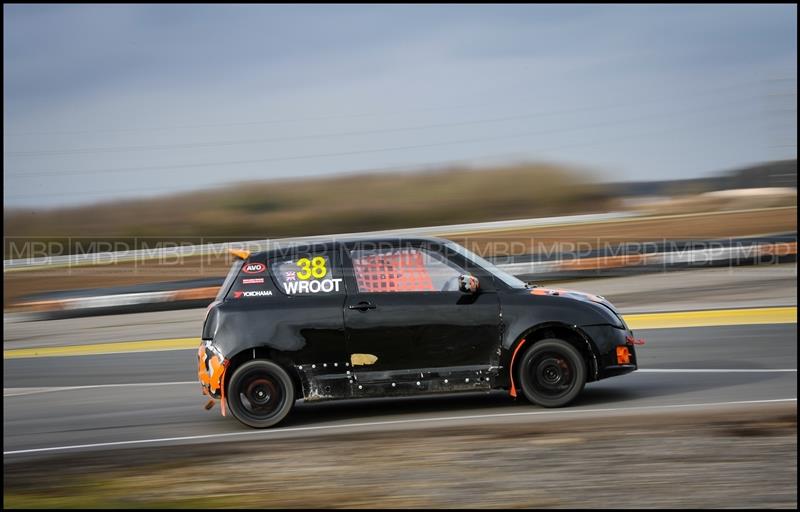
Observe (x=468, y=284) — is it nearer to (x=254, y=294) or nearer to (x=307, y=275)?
(x=307, y=275)

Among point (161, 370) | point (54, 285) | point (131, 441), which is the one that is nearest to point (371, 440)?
point (131, 441)

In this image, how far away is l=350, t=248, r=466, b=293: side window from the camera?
7812mm

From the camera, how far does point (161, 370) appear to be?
11469mm

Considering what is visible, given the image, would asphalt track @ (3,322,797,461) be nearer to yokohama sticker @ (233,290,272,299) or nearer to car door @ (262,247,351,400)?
car door @ (262,247,351,400)

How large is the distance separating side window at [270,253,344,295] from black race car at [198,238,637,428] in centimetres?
4

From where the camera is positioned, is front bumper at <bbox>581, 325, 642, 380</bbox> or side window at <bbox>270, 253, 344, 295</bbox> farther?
side window at <bbox>270, 253, 344, 295</bbox>

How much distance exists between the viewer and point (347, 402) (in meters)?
8.95

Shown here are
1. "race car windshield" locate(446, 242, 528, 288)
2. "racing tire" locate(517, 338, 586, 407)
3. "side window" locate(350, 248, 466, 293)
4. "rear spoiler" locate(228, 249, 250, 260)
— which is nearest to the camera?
"racing tire" locate(517, 338, 586, 407)

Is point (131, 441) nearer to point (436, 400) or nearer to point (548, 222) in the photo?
point (436, 400)

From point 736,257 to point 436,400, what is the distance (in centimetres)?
1140

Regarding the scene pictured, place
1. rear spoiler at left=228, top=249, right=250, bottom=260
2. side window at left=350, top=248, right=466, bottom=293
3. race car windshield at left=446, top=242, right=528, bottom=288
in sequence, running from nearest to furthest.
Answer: side window at left=350, top=248, right=466, bottom=293 → race car windshield at left=446, top=242, right=528, bottom=288 → rear spoiler at left=228, top=249, right=250, bottom=260

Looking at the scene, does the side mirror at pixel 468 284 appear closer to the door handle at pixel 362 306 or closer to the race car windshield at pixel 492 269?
the race car windshield at pixel 492 269

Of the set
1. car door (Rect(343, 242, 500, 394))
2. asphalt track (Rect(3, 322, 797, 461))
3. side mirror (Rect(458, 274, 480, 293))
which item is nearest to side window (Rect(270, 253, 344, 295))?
car door (Rect(343, 242, 500, 394))

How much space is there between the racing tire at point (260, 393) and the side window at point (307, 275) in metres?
0.71
